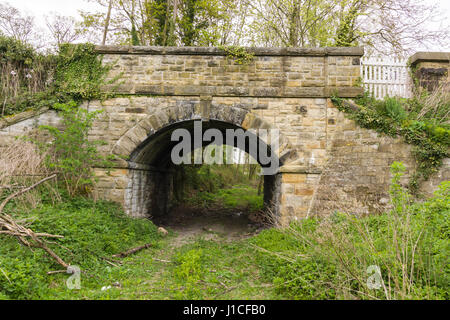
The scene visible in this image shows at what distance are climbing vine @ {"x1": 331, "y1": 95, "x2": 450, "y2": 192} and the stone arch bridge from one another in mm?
236

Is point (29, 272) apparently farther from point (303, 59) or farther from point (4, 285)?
point (303, 59)

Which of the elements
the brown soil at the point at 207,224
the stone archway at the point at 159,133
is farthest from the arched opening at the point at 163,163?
the brown soil at the point at 207,224

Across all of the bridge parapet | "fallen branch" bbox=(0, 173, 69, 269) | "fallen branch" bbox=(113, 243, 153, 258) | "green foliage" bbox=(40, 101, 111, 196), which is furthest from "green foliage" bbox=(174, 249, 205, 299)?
the bridge parapet

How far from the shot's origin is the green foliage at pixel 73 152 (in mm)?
6453

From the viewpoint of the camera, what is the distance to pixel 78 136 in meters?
6.60

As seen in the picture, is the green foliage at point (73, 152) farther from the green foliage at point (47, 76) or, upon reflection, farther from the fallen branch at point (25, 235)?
the fallen branch at point (25, 235)

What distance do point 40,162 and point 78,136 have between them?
40.1 inches

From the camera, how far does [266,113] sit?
287 inches

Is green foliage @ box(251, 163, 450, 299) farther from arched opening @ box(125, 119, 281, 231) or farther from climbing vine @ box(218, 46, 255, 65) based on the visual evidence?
climbing vine @ box(218, 46, 255, 65)

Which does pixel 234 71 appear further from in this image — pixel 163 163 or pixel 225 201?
pixel 225 201

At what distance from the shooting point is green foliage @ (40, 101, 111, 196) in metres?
6.45

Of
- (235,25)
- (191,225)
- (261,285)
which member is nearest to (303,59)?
(261,285)

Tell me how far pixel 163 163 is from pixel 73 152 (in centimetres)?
406

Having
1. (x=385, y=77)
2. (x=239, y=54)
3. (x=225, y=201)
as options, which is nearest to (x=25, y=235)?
(x=239, y=54)
